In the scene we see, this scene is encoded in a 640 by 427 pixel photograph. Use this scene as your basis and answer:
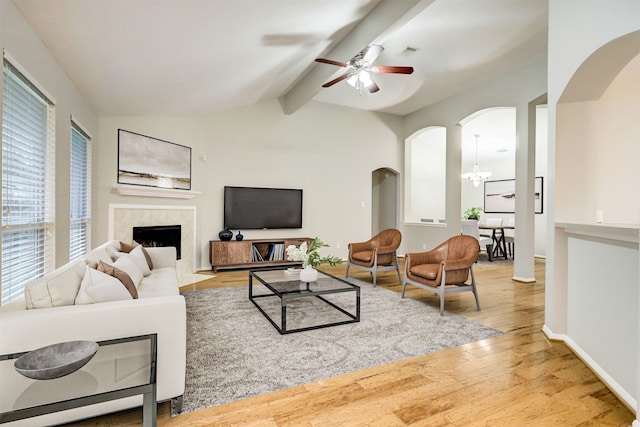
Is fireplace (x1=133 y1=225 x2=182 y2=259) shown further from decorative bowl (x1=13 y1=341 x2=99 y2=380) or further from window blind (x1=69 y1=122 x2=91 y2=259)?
decorative bowl (x1=13 y1=341 x2=99 y2=380)

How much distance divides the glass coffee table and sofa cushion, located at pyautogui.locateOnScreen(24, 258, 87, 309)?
4.82ft

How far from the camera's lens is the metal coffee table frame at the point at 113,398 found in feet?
4.07

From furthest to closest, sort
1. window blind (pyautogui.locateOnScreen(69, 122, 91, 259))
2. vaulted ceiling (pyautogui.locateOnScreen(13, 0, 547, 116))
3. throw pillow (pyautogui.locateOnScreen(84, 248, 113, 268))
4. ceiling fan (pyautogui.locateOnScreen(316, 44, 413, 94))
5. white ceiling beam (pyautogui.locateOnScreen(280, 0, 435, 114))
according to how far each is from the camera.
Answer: window blind (pyautogui.locateOnScreen(69, 122, 91, 259)) < ceiling fan (pyautogui.locateOnScreen(316, 44, 413, 94)) < white ceiling beam (pyautogui.locateOnScreen(280, 0, 435, 114)) < vaulted ceiling (pyautogui.locateOnScreen(13, 0, 547, 116)) < throw pillow (pyautogui.locateOnScreen(84, 248, 113, 268))

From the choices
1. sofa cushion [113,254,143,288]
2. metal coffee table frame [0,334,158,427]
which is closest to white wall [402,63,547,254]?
sofa cushion [113,254,143,288]

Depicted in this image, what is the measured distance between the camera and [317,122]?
6781 mm

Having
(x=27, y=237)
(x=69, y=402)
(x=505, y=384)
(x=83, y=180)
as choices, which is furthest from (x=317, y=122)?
(x=69, y=402)

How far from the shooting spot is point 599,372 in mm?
2166

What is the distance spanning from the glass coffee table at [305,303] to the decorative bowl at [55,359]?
1.52 metres

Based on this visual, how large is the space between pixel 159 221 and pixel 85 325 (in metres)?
3.83

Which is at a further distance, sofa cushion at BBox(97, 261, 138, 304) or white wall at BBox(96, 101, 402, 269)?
white wall at BBox(96, 101, 402, 269)

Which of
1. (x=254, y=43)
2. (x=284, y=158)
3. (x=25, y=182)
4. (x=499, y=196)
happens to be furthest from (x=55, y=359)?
(x=499, y=196)

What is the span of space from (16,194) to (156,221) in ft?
9.30

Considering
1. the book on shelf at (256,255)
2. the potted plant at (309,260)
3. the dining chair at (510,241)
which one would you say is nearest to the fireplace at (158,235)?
the book on shelf at (256,255)

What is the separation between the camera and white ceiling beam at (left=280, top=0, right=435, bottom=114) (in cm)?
316
